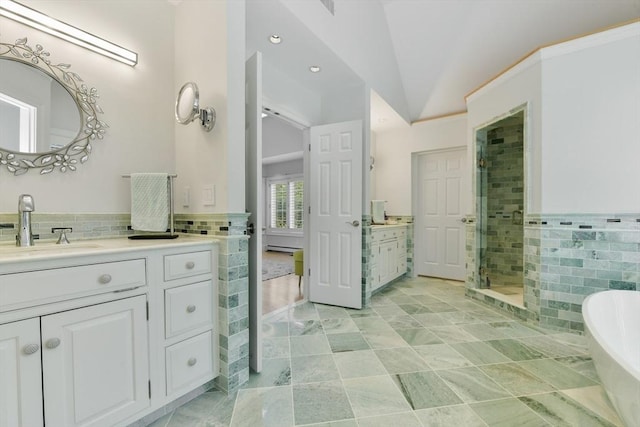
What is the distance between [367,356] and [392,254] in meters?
2.08

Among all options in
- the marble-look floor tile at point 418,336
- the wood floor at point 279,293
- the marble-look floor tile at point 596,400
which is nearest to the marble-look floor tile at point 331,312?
the wood floor at point 279,293

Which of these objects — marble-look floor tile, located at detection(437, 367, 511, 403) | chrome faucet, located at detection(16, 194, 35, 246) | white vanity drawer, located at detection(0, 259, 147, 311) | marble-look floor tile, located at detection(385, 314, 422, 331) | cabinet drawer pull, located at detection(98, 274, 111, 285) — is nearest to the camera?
white vanity drawer, located at detection(0, 259, 147, 311)

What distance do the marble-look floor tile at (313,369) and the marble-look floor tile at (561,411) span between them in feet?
3.60

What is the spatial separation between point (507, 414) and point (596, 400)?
1.85 feet

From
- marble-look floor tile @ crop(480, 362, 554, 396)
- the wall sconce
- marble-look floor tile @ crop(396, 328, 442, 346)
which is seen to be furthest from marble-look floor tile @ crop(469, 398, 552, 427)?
the wall sconce

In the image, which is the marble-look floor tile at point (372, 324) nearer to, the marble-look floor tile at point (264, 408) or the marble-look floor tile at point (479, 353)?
the marble-look floor tile at point (479, 353)

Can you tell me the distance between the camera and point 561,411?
55.6 inches

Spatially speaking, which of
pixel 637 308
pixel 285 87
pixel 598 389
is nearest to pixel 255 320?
pixel 598 389

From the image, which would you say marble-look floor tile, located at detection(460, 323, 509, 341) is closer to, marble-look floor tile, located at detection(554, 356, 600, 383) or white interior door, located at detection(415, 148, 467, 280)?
marble-look floor tile, located at detection(554, 356, 600, 383)

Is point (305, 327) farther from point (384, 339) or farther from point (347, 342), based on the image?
point (384, 339)

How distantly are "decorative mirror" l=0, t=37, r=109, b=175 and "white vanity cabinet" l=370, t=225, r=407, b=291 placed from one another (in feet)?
9.04

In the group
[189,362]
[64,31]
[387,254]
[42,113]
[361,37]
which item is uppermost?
[361,37]

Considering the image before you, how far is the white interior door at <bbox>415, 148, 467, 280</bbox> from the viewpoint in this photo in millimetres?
4105

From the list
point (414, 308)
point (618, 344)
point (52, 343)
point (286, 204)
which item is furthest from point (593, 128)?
point (286, 204)
